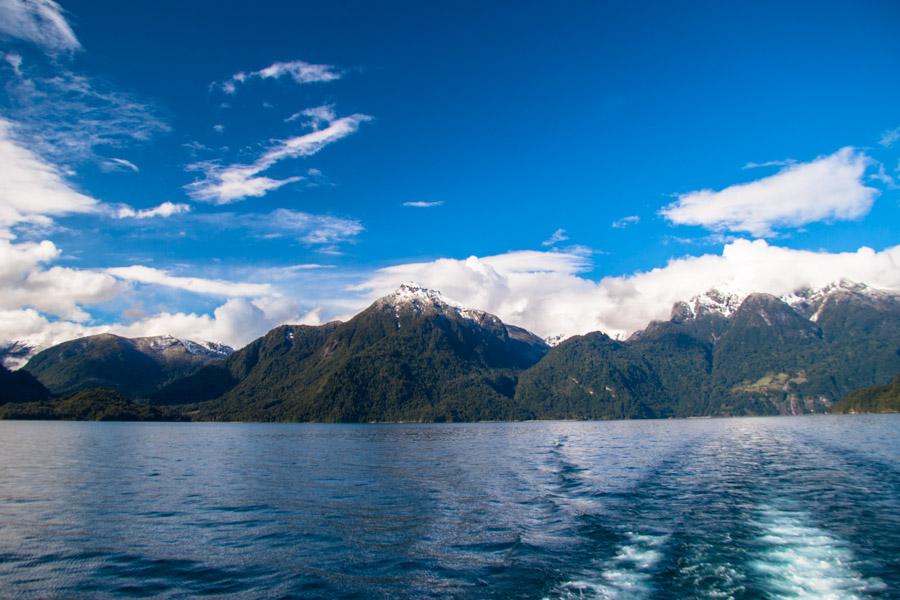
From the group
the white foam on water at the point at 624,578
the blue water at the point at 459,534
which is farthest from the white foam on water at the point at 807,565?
the white foam on water at the point at 624,578

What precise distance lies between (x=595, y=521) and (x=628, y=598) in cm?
1577

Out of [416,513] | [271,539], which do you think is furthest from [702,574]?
[271,539]

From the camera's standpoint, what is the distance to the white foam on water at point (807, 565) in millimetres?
26203

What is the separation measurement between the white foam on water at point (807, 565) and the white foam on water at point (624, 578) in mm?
5407

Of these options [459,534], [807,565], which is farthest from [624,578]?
[459,534]

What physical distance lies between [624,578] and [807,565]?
10106 mm

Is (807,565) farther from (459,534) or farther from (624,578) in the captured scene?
(459,534)

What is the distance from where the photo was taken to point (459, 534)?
124 ft

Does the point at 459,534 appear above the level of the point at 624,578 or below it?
above

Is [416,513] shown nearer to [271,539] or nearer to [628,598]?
[271,539]

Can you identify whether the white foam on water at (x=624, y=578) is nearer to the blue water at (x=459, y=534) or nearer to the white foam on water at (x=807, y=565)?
the blue water at (x=459, y=534)

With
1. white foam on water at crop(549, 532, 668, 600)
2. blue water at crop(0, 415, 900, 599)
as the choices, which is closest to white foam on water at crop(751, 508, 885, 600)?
blue water at crop(0, 415, 900, 599)

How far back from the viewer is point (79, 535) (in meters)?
36.6

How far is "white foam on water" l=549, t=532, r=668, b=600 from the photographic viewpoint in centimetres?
2652
